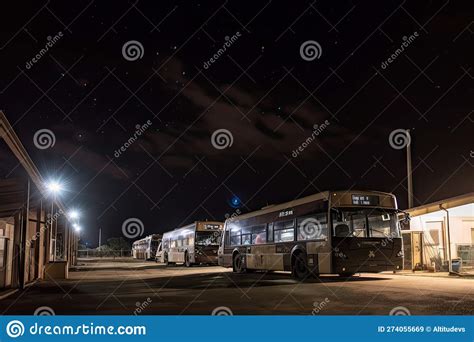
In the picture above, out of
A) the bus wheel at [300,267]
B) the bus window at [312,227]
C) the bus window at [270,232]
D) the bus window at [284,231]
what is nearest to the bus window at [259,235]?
the bus window at [270,232]

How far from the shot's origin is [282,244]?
20.1 meters

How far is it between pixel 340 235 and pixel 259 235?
19.9 feet

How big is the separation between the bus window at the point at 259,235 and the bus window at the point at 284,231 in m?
1.11

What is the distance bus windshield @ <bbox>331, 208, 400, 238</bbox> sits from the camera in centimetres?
1703

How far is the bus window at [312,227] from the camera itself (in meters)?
17.3

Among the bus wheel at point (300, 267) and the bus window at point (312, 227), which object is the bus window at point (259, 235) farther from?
the bus window at point (312, 227)

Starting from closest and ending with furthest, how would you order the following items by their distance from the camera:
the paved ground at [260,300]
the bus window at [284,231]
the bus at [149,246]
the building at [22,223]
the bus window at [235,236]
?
1. the paved ground at [260,300]
2. the building at [22,223]
3. the bus window at [284,231]
4. the bus window at [235,236]
5. the bus at [149,246]

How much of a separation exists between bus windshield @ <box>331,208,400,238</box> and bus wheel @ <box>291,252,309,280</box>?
1.97m

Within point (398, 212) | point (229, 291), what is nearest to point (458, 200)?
point (398, 212)

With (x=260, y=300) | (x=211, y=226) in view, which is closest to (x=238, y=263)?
(x=211, y=226)

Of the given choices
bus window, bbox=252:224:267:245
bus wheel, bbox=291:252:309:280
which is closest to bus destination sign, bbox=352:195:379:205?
bus wheel, bbox=291:252:309:280

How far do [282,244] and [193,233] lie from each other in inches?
546

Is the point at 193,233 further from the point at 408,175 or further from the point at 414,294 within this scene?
the point at 414,294

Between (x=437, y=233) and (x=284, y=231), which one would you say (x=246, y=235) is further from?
(x=437, y=233)
